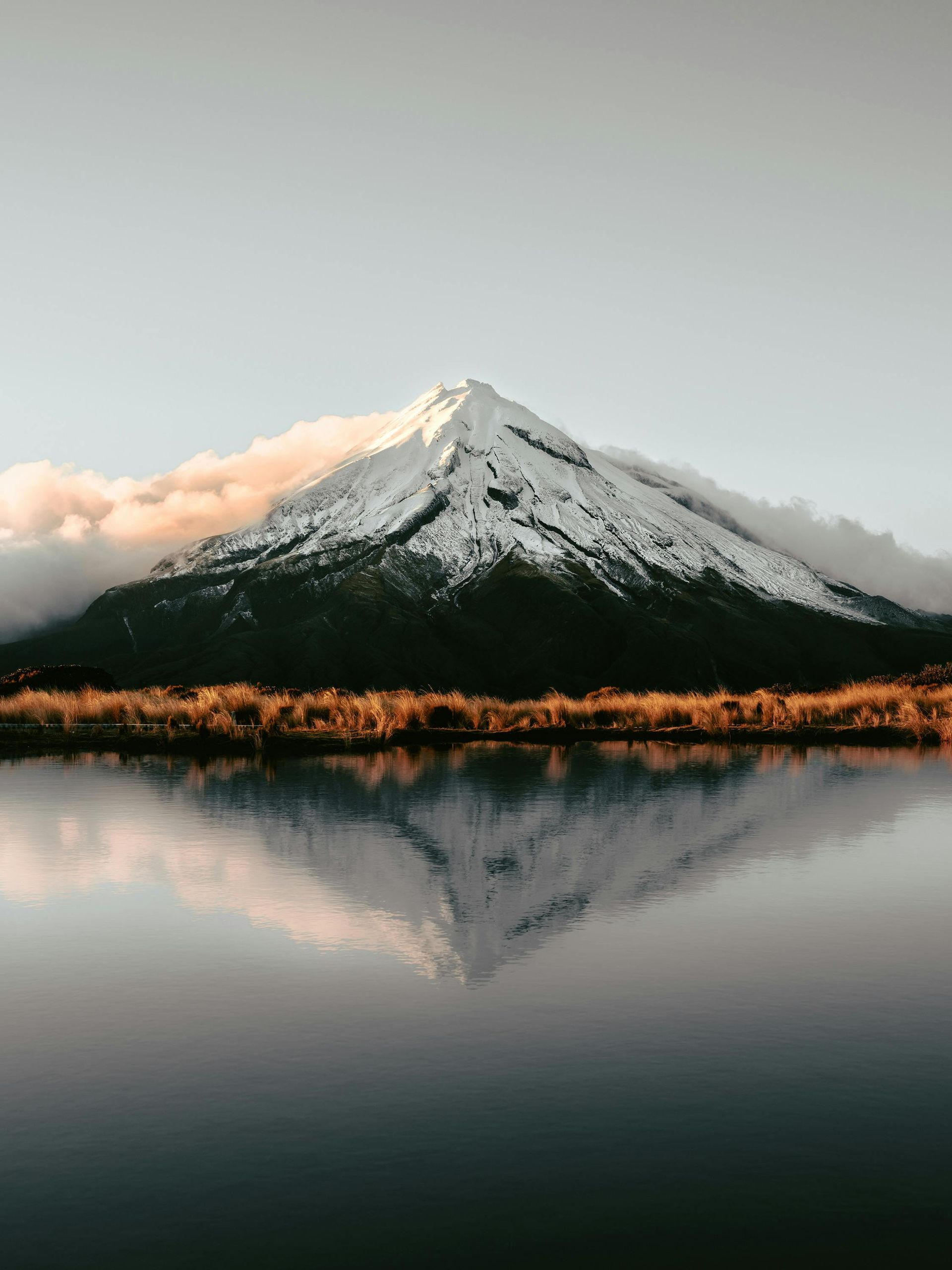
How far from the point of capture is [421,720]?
36344 mm

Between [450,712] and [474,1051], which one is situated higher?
[450,712]

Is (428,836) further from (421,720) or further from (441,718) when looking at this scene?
(441,718)

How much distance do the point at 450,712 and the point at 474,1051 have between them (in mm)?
31117

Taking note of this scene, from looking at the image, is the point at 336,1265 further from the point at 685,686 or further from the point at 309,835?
the point at 685,686

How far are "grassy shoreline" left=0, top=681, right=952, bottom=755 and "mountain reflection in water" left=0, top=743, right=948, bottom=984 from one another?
227 inches

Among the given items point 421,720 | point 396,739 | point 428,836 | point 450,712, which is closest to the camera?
point 428,836

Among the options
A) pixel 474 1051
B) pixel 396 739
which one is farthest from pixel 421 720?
pixel 474 1051

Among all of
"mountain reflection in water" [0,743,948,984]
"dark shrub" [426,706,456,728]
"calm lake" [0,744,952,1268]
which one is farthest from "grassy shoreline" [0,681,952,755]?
"calm lake" [0,744,952,1268]

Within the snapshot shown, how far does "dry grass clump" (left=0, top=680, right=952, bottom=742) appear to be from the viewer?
34.8 meters

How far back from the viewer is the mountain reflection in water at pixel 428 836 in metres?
11.1

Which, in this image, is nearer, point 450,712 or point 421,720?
point 421,720

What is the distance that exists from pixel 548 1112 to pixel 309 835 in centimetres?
947

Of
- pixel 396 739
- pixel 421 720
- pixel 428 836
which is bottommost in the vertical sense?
pixel 396 739

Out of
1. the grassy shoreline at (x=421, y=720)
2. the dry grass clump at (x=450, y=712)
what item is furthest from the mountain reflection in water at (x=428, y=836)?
the dry grass clump at (x=450, y=712)
